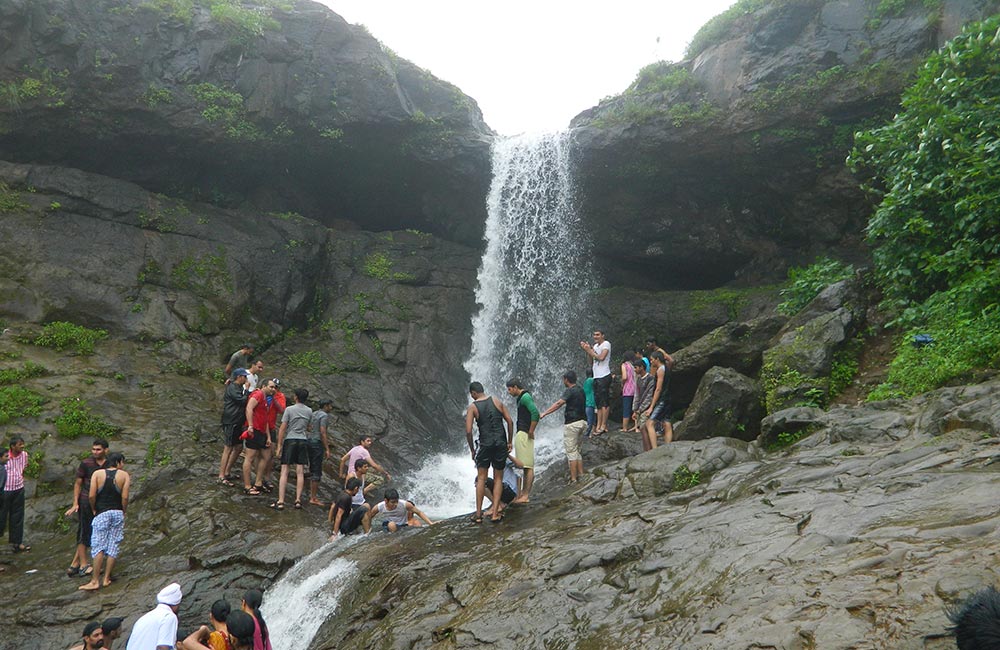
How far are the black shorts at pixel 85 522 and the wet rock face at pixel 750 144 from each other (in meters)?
15.9

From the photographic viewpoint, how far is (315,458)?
1176 centimetres

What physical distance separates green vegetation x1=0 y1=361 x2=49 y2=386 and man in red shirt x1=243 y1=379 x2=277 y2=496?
5.78m


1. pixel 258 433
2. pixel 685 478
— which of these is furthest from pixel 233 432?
pixel 685 478

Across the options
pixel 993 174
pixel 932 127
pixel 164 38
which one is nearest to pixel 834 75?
pixel 932 127

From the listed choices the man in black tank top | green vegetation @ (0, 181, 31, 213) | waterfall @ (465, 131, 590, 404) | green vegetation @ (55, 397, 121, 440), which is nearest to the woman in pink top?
the man in black tank top

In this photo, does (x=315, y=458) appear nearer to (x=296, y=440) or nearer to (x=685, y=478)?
(x=296, y=440)

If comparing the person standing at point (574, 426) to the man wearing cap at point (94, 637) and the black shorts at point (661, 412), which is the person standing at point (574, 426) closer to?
the black shorts at point (661, 412)

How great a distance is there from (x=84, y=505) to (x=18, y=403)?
5459mm

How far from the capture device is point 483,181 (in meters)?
22.1

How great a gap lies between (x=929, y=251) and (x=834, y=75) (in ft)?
28.3

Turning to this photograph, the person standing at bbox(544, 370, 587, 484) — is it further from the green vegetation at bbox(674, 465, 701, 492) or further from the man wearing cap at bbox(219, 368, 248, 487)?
the man wearing cap at bbox(219, 368, 248, 487)

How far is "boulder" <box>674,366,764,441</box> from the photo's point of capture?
1115cm

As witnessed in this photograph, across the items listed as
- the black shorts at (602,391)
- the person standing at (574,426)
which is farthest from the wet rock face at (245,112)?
the person standing at (574,426)

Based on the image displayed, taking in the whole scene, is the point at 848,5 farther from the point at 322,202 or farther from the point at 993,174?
the point at 322,202
